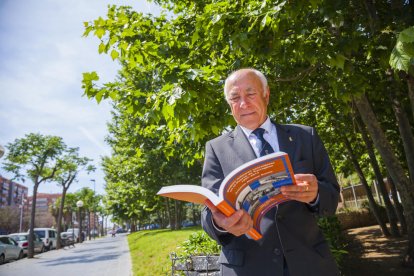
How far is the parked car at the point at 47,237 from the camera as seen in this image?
103 feet

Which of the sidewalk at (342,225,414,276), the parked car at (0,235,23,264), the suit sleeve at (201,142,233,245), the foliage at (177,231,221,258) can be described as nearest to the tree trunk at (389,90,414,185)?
the sidewalk at (342,225,414,276)

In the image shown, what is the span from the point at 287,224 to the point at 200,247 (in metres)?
4.22

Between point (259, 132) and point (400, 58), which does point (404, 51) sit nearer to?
point (400, 58)

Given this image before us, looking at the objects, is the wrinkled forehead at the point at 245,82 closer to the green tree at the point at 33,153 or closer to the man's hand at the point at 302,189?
the man's hand at the point at 302,189

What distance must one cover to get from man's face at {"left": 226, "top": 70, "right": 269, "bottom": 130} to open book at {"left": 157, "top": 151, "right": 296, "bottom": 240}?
2.06 feet

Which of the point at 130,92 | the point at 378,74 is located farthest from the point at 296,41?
the point at 378,74

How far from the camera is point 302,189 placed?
187 centimetres

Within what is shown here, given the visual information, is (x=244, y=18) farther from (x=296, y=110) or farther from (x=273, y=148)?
(x=296, y=110)

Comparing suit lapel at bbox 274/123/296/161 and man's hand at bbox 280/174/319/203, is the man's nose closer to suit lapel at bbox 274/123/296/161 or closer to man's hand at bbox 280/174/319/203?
suit lapel at bbox 274/123/296/161

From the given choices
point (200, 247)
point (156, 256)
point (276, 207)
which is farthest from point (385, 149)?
point (156, 256)

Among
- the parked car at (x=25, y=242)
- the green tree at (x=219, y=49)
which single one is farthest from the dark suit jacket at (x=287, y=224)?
the parked car at (x=25, y=242)

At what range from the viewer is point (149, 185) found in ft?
78.6

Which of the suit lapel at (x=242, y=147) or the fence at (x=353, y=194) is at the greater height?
the fence at (x=353, y=194)

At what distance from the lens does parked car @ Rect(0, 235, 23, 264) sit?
20.4 metres
